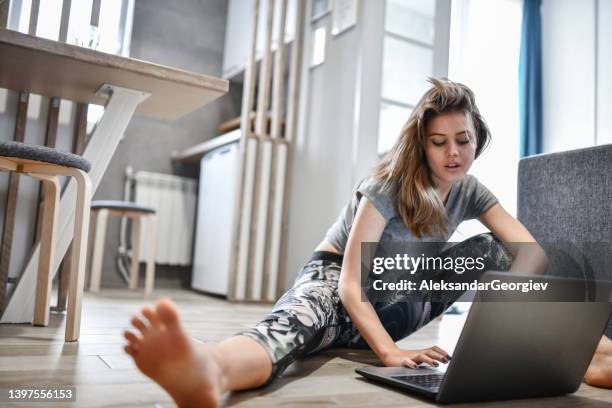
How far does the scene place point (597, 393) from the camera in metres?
1.02

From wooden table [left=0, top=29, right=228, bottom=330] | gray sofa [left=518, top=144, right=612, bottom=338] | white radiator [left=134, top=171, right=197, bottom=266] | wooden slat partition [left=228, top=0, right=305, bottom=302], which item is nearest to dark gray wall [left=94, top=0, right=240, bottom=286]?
white radiator [left=134, top=171, right=197, bottom=266]

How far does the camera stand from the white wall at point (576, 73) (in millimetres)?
3035

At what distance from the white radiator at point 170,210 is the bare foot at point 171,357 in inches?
119

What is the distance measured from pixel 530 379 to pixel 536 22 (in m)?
3.00

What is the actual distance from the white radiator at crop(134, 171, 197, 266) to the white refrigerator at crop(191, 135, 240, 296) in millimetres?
171

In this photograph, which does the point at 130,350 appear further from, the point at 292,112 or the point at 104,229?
the point at 292,112

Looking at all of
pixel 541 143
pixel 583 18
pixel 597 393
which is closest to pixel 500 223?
pixel 597 393

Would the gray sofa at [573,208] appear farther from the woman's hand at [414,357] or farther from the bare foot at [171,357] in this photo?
the bare foot at [171,357]

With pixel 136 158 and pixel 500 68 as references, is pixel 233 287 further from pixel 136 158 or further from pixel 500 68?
pixel 500 68

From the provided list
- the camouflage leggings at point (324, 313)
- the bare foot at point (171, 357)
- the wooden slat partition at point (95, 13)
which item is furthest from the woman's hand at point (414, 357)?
the wooden slat partition at point (95, 13)

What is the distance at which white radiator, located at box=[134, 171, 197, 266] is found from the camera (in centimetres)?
360

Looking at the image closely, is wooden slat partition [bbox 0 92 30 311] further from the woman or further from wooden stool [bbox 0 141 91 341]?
the woman

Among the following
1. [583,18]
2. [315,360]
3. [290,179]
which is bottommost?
[315,360]

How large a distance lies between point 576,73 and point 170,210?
8.78 ft
